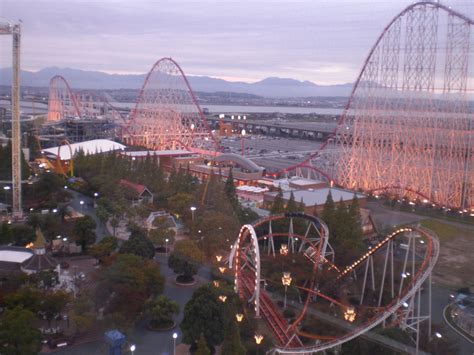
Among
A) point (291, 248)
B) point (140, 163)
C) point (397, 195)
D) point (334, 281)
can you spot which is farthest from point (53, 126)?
point (334, 281)

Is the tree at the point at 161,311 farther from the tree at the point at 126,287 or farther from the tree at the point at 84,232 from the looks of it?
the tree at the point at 84,232

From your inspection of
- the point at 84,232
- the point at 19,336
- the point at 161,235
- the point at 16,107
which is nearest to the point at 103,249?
the point at 84,232

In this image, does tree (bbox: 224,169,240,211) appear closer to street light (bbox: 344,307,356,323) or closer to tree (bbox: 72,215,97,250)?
tree (bbox: 72,215,97,250)

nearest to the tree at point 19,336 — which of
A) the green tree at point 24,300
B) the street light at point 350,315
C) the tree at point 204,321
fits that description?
the green tree at point 24,300

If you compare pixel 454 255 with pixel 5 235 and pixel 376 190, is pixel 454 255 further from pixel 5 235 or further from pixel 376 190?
pixel 5 235

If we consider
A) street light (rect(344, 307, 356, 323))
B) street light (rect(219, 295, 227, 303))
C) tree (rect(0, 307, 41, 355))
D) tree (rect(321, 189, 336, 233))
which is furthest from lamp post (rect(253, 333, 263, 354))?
tree (rect(321, 189, 336, 233))
